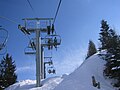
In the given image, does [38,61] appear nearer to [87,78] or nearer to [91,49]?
[87,78]

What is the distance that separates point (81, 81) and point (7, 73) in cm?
2166

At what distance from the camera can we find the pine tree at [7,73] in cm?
4572

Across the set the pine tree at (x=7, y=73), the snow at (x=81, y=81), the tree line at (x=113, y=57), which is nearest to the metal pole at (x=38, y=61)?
the snow at (x=81, y=81)

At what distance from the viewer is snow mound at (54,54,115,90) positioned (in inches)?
1135

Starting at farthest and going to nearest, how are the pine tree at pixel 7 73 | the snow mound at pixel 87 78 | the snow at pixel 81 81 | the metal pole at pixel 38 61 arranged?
the pine tree at pixel 7 73 < the metal pole at pixel 38 61 < the snow at pixel 81 81 < the snow mound at pixel 87 78

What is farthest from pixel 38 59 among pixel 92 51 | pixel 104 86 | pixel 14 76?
pixel 92 51

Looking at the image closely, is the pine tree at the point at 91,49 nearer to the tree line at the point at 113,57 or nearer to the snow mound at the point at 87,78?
the snow mound at the point at 87,78

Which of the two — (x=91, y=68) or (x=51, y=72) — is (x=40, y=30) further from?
(x=51, y=72)

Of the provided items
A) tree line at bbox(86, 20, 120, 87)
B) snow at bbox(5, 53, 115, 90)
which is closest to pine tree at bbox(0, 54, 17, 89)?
snow at bbox(5, 53, 115, 90)

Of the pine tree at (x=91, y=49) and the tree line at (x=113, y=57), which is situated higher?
the pine tree at (x=91, y=49)

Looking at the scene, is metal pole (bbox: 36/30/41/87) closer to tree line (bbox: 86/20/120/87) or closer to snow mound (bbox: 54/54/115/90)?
snow mound (bbox: 54/54/115/90)

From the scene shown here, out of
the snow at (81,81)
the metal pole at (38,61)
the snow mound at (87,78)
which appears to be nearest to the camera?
the snow mound at (87,78)

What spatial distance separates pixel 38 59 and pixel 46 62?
38.9 ft

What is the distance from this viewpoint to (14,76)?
48.2 m
